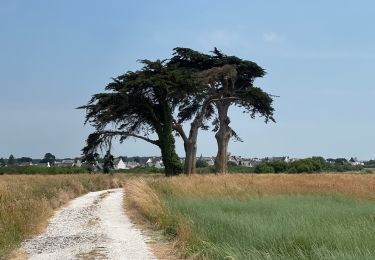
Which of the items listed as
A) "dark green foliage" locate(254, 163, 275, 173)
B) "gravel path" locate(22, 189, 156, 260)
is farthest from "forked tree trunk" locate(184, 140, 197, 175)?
"dark green foliage" locate(254, 163, 275, 173)

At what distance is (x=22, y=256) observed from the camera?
10.5m

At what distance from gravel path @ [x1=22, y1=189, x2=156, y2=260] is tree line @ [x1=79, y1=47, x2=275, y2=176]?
26.4 metres

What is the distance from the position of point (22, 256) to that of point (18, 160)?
157 meters

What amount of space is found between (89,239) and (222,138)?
42.3 m

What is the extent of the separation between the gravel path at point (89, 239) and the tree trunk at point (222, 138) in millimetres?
36029

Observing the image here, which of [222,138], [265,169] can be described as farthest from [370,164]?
[222,138]

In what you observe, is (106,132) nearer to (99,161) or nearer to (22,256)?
(99,161)

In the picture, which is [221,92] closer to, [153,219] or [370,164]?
[153,219]

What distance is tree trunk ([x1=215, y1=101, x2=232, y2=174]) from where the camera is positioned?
54156 millimetres

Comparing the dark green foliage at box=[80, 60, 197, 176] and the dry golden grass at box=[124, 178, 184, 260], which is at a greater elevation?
the dark green foliage at box=[80, 60, 197, 176]

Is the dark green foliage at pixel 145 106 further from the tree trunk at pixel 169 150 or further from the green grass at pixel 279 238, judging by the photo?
the green grass at pixel 279 238

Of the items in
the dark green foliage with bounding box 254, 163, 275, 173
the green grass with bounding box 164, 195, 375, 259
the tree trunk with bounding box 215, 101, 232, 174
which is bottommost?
the green grass with bounding box 164, 195, 375, 259

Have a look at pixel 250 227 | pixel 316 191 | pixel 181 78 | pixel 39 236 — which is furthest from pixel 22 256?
pixel 181 78

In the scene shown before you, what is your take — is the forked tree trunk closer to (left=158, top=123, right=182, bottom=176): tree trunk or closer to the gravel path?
(left=158, top=123, right=182, bottom=176): tree trunk
